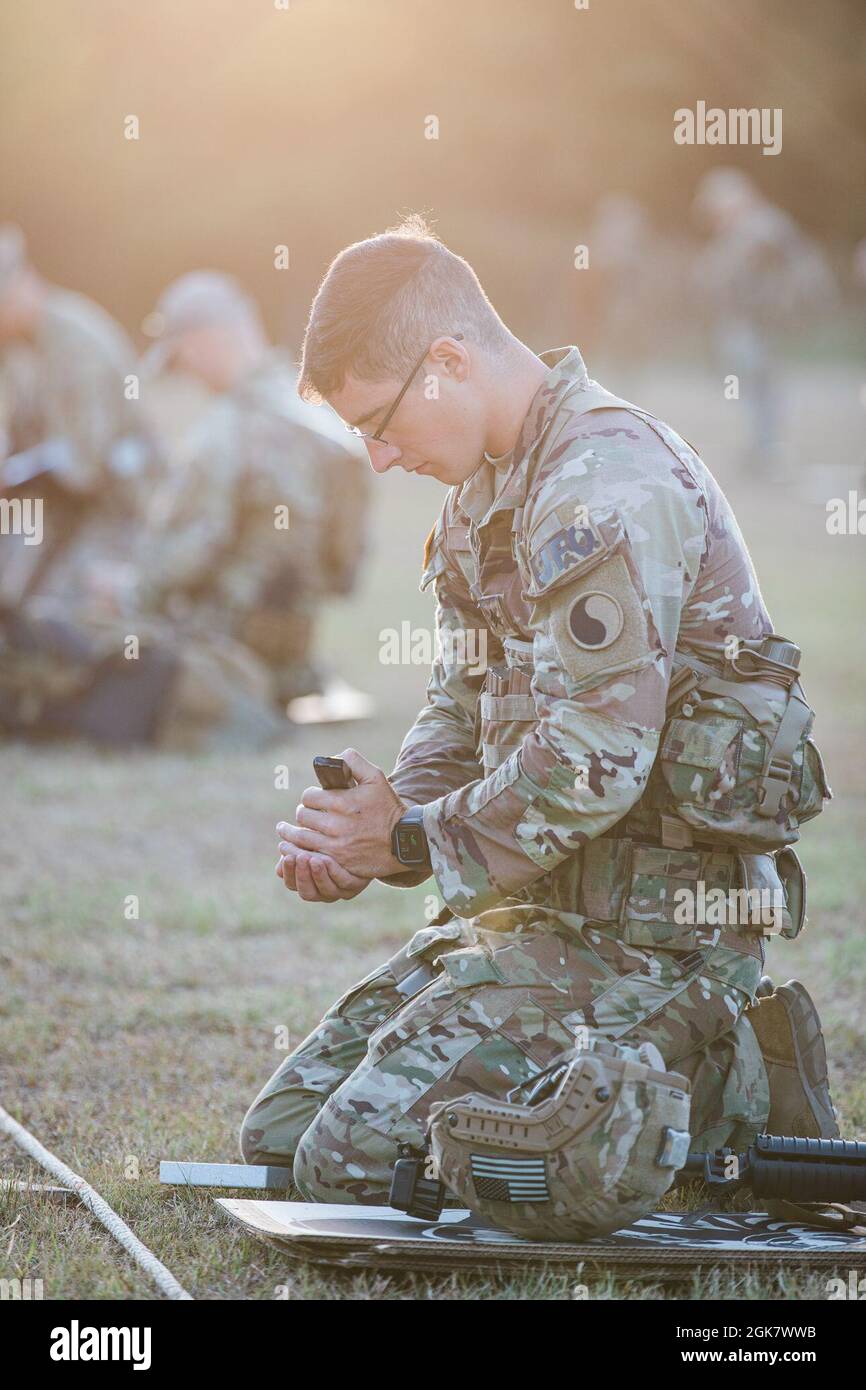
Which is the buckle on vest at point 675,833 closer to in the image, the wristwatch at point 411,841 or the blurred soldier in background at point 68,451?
the wristwatch at point 411,841

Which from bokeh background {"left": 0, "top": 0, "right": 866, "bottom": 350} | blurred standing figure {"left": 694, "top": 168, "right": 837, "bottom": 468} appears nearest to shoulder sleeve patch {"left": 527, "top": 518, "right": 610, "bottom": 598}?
blurred standing figure {"left": 694, "top": 168, "right": 837, "bottom": 468}

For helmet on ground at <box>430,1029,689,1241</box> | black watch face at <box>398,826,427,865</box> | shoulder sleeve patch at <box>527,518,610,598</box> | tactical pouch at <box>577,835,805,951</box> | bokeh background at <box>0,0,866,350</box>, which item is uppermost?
bokeh background at <box>0,0,866,350</box>

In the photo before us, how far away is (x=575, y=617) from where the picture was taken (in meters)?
2.27

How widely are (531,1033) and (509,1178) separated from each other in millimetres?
305

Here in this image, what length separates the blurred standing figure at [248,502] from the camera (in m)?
6.65

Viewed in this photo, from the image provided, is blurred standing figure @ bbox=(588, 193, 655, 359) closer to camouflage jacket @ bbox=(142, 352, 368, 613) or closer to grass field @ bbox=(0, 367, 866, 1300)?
grass field @ bbox=(0, 367, 866, 1300)

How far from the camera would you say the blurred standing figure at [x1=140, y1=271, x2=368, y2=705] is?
6.65 meters

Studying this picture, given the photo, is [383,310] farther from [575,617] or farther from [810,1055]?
[810,1055]

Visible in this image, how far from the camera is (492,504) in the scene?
2533 millimetres

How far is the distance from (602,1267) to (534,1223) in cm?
13

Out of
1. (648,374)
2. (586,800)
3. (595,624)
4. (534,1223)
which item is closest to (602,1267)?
(534,1223)

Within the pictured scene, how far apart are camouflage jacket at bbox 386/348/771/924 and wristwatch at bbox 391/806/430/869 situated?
0.8 inches

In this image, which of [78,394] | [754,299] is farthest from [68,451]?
[754,299]
